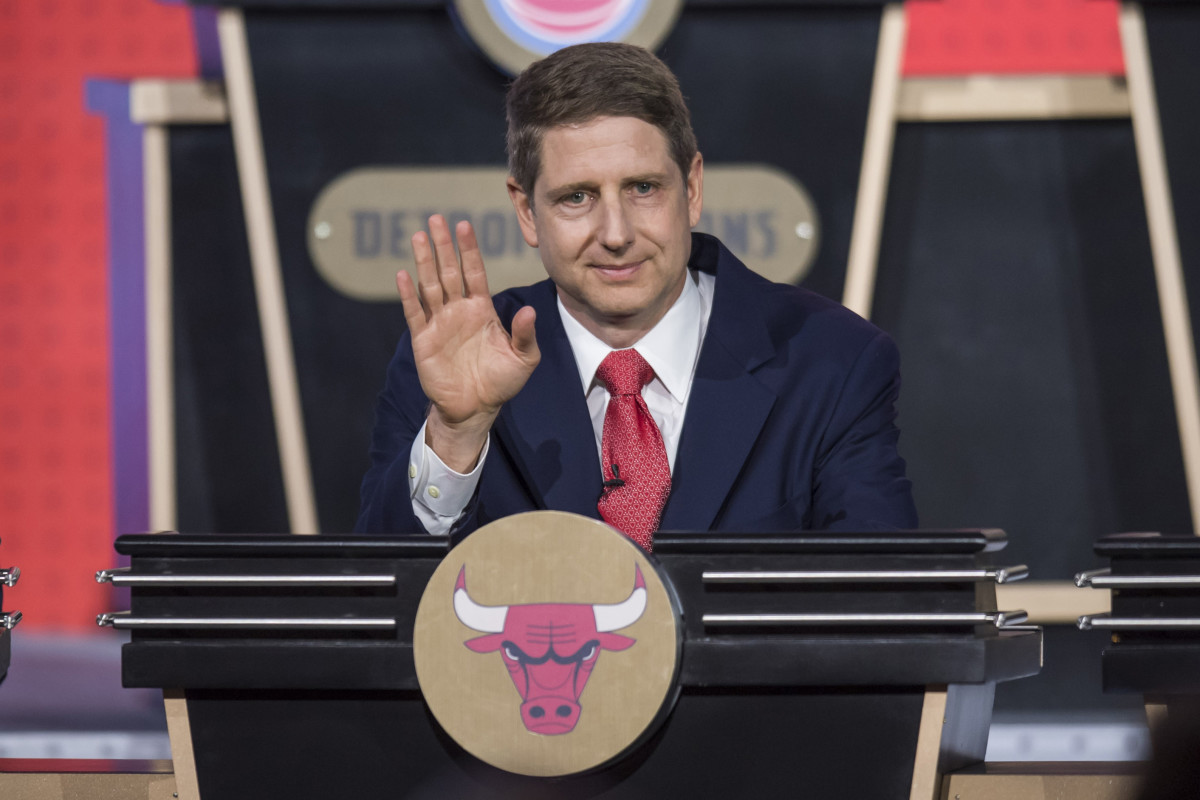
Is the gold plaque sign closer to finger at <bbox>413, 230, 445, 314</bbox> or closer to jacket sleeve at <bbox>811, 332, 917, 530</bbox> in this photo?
jacket sleeve at <bbox>811, 332, 917, 530</bbox>

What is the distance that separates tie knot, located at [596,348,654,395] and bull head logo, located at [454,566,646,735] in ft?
1.97

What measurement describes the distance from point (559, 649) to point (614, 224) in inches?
27.7

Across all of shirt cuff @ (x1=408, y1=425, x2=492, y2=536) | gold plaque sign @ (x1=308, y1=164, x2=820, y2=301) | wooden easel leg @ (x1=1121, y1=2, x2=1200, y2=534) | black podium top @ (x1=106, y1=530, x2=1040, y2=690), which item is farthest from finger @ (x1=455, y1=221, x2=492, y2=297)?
wooden easel leg @ (x1=1121, y1=2, x2=1200, y2=534)

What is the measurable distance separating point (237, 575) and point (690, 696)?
0.39 m

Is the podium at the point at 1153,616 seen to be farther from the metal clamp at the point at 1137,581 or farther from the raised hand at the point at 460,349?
the raised hand at the point at 460,349

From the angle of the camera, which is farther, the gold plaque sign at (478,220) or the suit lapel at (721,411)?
the gold plaque sign at (478,220)

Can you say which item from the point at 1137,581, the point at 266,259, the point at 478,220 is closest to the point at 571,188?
the point at 1137,581

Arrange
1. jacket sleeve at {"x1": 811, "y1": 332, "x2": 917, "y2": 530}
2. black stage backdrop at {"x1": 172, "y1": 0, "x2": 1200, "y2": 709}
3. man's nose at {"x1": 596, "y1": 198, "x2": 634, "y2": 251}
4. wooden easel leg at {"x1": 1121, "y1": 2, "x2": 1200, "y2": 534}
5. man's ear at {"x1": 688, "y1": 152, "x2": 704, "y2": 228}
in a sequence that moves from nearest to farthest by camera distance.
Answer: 1. jacket sleeve at {"x1": 811, "y1": 332, "x2": 917, "y2": 530}
2. man's nose at {"x1": 596, "y1": 198, "x2": 634, "y2": 251}
3. man's ear at {"x1": 688, "y1": 152, "x2": 704, "y2": 228}
4. wooden easel leg at {"x1": 1121, "y1": 2, "x2": 1200, "y2": 534}
5. black stage backdrop at {"x1": 172, "y1": 0, "x2": 1200, "y2": 709}

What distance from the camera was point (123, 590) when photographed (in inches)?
129

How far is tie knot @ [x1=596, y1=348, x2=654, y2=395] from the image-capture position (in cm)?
164

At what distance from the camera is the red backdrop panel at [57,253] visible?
3336 millimetres

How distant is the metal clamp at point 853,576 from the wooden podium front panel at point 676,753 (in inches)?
3.6

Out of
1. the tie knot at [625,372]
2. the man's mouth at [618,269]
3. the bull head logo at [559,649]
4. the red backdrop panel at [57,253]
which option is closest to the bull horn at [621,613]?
the bull head logo at [559,649]

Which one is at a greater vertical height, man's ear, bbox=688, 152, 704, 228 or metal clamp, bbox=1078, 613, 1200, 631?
man's ear, bbox=688, 152, 704, 228
